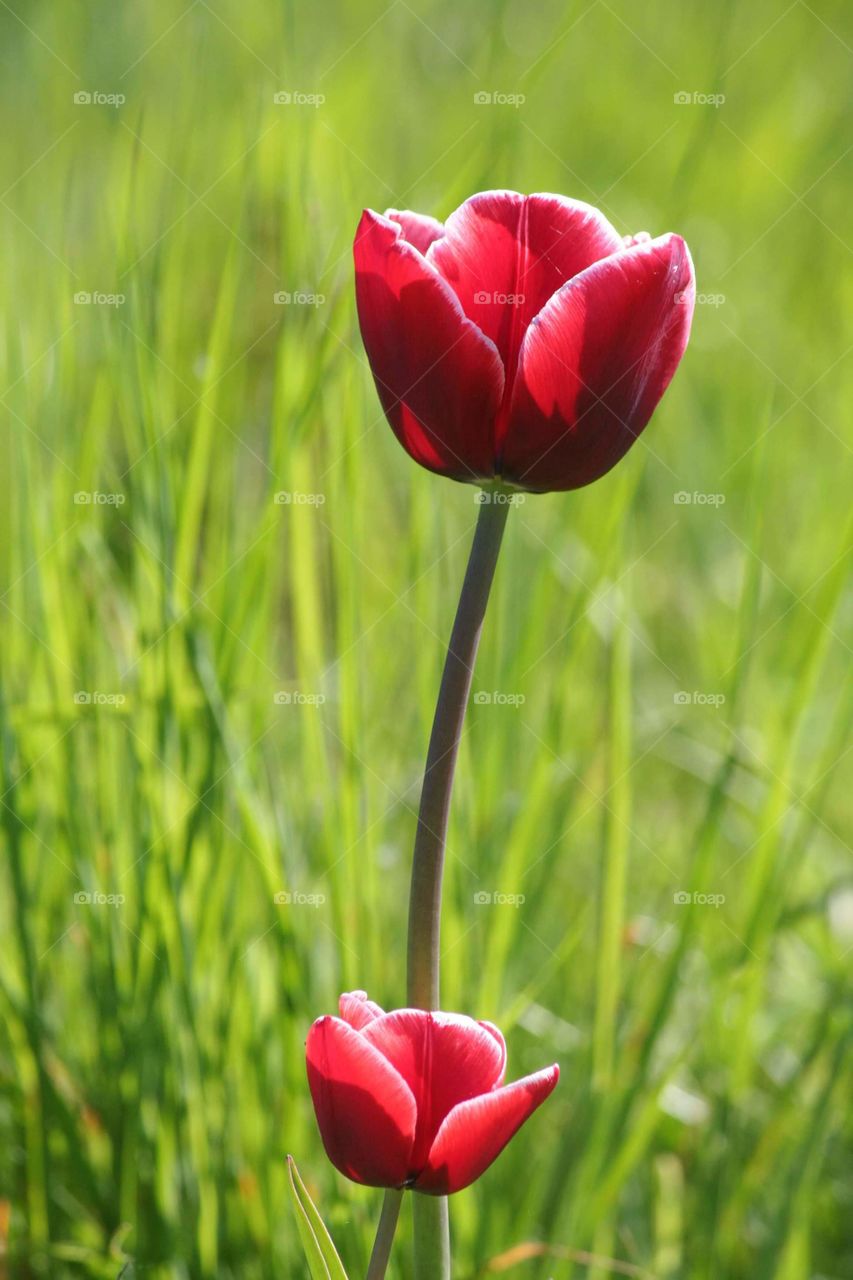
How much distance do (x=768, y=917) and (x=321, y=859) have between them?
0.25 metres

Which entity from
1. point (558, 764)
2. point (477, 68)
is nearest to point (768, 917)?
point (558, 764)

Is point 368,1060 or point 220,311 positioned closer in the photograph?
point 368,1060

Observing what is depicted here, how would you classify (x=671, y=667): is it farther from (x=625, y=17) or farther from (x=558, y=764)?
(x=625, y=17)

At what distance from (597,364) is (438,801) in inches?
5.6

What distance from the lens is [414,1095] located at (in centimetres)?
39

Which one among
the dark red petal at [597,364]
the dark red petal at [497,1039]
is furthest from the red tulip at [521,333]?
the dark red petal at [497,1039]

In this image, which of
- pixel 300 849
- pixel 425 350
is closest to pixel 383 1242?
pixel 425 350

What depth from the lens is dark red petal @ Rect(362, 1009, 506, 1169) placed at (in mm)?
384

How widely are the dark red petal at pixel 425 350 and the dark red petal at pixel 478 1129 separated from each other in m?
0.19

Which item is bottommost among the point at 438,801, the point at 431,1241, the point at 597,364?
the point at 431,1241

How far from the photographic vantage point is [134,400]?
2.35ft

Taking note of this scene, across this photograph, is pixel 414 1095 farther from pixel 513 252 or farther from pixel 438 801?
pixel 513 252

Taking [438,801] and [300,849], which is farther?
[300,849]

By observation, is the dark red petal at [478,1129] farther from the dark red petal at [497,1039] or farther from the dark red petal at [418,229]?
the dark red petal at [418,229]
